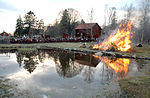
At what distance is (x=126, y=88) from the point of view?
17.8 ft

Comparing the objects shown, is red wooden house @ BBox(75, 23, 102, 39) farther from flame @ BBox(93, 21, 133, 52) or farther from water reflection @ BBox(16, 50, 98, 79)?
water reflection @ BBox(16, 50, 98, 79)

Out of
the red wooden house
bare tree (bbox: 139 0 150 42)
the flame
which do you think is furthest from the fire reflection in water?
the red wooden house

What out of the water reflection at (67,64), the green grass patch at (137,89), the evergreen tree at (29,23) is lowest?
the green grass patch at (137,89)

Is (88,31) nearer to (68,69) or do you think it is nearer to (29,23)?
(29,23)

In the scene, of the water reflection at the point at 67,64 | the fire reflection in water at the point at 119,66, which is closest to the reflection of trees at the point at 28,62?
the water reflection at the point at 67,64

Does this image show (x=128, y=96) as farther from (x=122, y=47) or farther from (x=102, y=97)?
(x=122, y=47)

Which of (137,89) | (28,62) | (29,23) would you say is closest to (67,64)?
(28,62)

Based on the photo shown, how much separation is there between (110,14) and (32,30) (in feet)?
115

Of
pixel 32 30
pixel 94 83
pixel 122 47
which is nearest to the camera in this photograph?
pixel 94 83

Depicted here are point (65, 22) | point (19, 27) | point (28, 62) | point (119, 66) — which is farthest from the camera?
point (65, 22)

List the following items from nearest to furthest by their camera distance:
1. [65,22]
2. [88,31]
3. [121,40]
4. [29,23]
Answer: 1. [121,40]
2. [88,31]
3. [29,23]
4. [65,22]

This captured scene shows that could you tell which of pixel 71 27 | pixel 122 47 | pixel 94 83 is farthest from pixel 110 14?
pixel 94 83

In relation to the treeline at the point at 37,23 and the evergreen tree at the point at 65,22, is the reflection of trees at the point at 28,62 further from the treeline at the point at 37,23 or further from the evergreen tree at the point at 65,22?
the evergreen tree at the point at 65,22

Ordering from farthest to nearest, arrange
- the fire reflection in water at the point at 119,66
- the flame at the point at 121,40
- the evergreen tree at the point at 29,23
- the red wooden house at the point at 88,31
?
the evergreen tree at the point at 29,23, the red wooden house at the point at 88,31, the flame at the point at 121,40, the fire reflection in water at the point at 119,66
